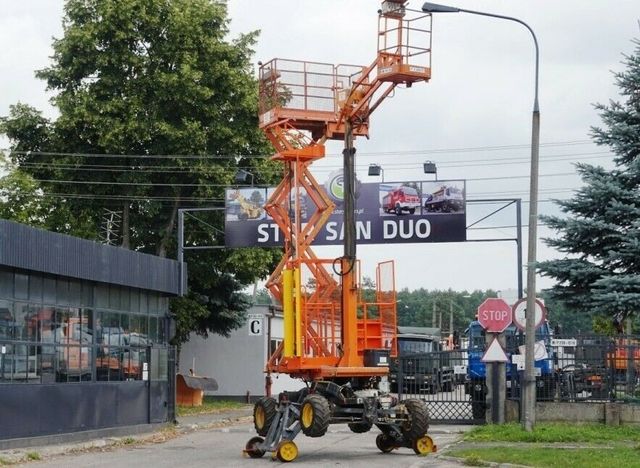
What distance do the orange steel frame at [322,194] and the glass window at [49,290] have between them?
553cm

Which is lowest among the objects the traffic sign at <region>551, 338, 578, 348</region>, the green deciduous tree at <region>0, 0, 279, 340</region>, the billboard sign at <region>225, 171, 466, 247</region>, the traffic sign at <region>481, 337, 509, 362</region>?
the traffic sign at <region>481, 337, 509, 362</region>

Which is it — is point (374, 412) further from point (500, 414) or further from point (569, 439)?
point (500, 414)

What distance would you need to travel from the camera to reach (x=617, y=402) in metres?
27.7

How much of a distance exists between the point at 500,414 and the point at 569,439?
531cm

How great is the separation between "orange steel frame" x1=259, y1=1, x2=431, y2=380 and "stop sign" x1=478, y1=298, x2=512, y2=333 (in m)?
4.14

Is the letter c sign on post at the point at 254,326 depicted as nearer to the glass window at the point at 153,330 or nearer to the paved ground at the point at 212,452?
the glass window at the point at 153,330

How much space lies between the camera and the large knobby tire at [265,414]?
2278cm

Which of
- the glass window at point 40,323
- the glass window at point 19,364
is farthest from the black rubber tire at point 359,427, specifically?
the glass window at point 40,323

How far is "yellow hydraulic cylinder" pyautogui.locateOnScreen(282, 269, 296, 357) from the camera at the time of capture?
22.5m

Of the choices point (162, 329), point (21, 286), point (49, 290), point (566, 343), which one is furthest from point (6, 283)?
point (566, 343)

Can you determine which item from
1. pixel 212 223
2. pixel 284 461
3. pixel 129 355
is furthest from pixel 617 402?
pixel 212 223

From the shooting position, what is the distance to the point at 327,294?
2302 cm

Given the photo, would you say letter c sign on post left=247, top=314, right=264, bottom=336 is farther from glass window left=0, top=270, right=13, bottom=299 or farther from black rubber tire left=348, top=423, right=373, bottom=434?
black rubber tire left=348, top=423, right=373, bottom=434

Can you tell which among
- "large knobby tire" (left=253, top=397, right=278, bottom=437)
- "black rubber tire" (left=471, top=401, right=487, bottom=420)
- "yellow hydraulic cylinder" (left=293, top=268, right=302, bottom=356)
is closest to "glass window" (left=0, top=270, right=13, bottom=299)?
"large knobby tire" (left=253, top=397, right=278, bottom=437)
